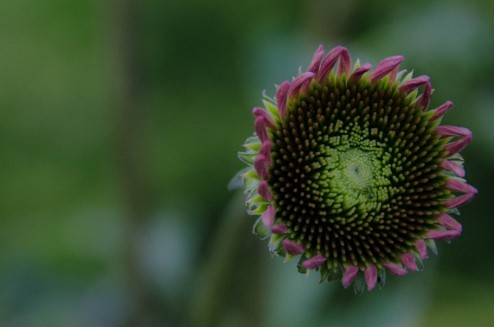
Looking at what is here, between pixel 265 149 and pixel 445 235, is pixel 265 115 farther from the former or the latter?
pixel 445 235

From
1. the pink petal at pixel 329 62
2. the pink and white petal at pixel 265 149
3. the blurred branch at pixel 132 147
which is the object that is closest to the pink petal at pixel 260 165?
the pink and white petal at pixel 265 149

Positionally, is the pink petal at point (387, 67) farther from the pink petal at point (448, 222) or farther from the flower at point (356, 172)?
the pink petal at point (448, 222)

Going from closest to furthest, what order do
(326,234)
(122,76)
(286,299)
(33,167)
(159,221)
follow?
(326,234)
(122,76)
(286,299)
(159,221)
(33,167)

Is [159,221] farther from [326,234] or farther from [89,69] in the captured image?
[326,234]

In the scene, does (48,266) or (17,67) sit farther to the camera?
(17,67)

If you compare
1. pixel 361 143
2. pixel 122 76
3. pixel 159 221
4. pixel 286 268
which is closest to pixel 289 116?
pixel 361 143

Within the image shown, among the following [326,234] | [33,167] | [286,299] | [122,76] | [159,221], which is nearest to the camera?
[326,234]

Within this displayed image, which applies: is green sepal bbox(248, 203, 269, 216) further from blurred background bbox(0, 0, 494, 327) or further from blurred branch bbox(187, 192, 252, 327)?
blurred background bbox(0, 0, 494, 327)
